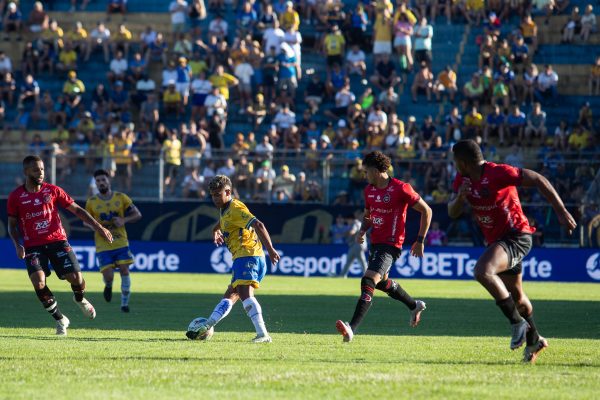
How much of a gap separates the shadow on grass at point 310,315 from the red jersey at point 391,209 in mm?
1566

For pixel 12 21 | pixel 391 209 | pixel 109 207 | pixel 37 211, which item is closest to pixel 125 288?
pixel 109 207

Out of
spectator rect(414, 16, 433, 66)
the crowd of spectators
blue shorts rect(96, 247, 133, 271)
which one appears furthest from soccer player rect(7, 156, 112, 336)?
spectator rect(414, 16, 433, 66)

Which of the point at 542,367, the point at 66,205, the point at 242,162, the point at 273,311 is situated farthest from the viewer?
the point at 242,162

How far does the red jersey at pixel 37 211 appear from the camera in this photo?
48.5 ft

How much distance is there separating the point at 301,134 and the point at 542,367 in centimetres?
2369

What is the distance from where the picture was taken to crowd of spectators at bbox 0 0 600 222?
32125mm

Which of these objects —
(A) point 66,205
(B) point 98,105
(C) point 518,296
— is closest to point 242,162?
(B) point 98,105

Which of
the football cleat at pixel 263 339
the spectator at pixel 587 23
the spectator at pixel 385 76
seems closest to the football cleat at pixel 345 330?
the football cleat at pixel 263 339

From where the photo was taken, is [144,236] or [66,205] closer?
[66,205]

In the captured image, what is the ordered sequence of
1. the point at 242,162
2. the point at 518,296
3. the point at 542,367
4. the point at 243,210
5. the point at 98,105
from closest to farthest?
the point at 542,367 < the point at 518,296 < the point at 243,210 < the point at 242,162 < the point at 98,105

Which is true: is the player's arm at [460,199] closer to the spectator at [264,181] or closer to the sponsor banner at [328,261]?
the sponsor banner at [328,261]

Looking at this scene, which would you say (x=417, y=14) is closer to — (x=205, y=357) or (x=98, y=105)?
(x=98, y=105)

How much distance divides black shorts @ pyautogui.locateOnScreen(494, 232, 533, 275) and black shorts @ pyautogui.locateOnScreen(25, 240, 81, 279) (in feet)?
20.0

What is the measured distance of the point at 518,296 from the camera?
11.8 metres
